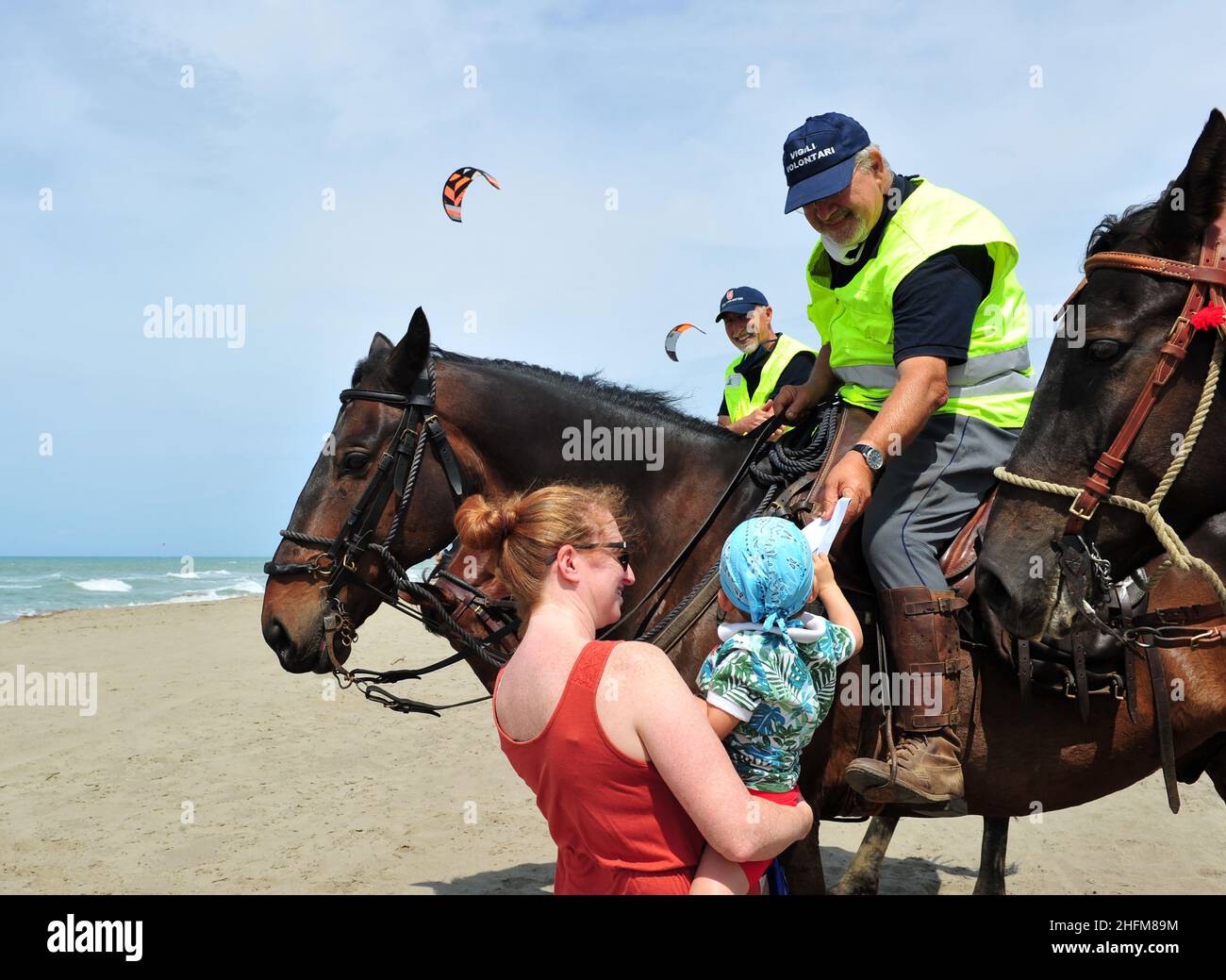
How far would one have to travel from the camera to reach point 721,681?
199 centimetres

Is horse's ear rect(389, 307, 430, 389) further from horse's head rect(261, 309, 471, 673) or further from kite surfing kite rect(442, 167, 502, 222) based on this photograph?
kite surfing kite rect(442, 167, 502, 222)

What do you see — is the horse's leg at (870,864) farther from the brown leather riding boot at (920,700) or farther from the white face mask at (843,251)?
the white face mask at (843,251)

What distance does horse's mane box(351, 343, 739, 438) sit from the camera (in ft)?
13.5

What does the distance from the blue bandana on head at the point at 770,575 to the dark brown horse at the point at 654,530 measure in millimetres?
1332

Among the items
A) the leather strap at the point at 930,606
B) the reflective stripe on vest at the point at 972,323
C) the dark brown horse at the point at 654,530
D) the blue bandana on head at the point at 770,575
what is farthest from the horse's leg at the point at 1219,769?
the blue bandana on head at the point at 770,575

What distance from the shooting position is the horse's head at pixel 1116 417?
2453 millimetres

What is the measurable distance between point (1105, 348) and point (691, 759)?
1.68m

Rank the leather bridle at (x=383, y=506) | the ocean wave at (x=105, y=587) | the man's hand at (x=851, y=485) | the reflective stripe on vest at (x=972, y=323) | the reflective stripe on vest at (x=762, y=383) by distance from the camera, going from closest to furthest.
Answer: the man's hand at (x=851, y=485) < the reflective stripe on vest at (x=972, y=323) < the leather bridle at (x=383, y=506) < the reflective stripe on vest at (x=762, y=383) < the ocean wave at (x=105, y=587)

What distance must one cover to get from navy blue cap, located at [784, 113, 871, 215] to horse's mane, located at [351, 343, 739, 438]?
107 centimetres

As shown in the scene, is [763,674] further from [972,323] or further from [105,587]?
[105,587]

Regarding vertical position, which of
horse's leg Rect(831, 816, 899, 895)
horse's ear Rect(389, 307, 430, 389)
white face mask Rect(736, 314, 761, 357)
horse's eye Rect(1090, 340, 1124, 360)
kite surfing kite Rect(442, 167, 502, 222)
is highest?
kite surfing kite Rect(442, 167, 502, 222)

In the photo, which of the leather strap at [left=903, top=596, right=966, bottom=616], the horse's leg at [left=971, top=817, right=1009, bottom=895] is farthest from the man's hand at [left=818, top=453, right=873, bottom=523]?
the horse's leg at [left=971, top=817, right=1009, bottom=895]

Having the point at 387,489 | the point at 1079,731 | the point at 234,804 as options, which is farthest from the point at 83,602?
the point at 1079,731
